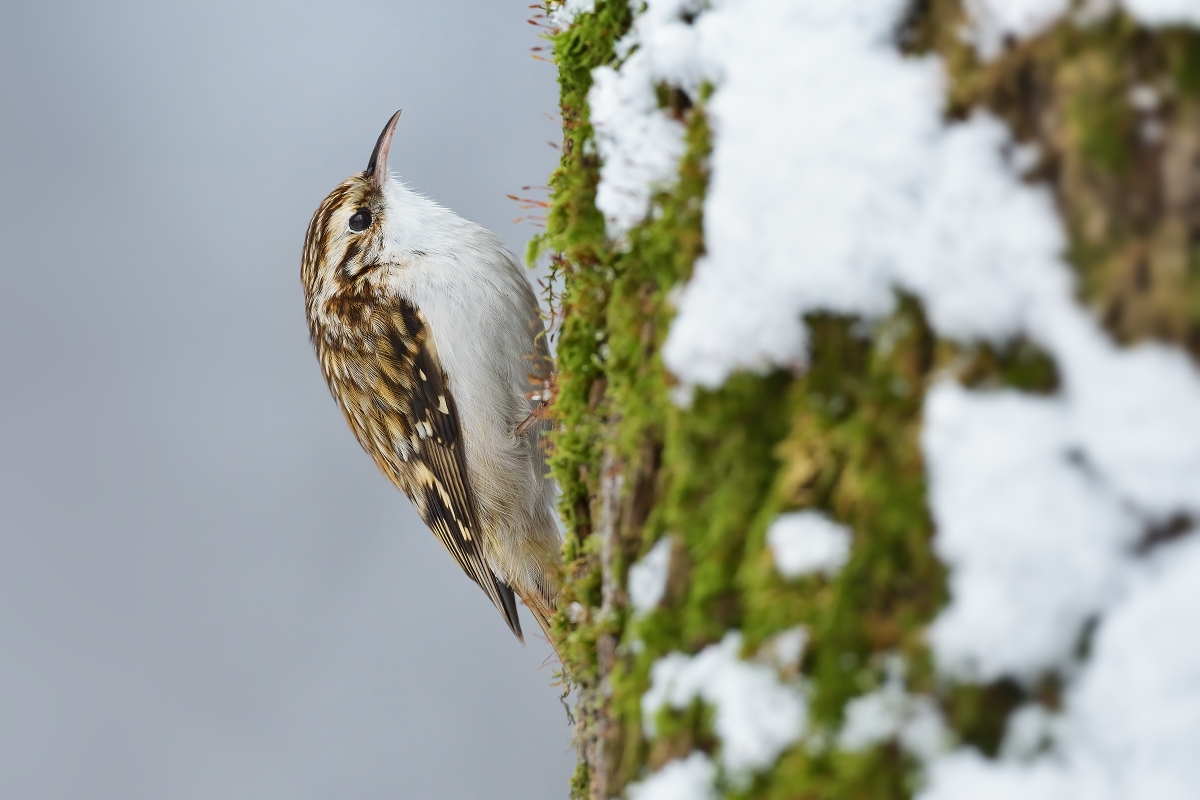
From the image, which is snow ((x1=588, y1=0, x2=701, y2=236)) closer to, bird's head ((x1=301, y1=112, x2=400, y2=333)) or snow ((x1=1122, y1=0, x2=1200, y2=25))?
snow ((x1=1122, y1=0, x2=1200, y2=25))

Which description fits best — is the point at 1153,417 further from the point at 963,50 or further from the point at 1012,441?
the point at 963,50

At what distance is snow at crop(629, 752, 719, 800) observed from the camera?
0.80 metres

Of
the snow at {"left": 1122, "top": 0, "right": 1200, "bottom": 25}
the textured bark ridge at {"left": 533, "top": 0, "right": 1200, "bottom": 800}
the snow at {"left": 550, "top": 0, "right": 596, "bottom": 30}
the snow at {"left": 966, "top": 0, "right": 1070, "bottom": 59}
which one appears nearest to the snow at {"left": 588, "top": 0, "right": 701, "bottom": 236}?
the textured bark ridge at {"left": 533, "top": 0, "right": 1200, "bottom": 800}

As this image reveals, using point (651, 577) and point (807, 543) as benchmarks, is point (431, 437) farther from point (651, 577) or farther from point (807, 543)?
point (807, 543)

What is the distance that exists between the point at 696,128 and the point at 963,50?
0.84 feet

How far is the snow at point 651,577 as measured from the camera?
0.89 m

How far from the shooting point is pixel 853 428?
0.74m

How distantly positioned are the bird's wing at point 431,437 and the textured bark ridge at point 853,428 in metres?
1.34

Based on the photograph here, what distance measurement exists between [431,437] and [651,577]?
160 cm

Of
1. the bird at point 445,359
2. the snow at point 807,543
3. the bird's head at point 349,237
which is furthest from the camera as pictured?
the bird's head at point 349,237

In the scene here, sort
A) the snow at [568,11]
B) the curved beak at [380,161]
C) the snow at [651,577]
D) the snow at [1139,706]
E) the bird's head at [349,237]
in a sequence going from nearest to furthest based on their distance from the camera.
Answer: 1. the snow at [1139,706]
2. the snow at [651,577]
3. the snow at [568,11]
4. the bird's head at [349,237]
5. the curved beak at [380,161]

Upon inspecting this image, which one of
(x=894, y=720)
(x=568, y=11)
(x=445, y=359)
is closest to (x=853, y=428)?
(x=894, y=720)

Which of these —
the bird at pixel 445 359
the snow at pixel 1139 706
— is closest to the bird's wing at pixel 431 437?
the bird at pixel 445 359

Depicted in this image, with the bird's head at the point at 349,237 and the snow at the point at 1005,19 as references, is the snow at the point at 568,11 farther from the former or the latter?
the bird's head at the point at 349,237
